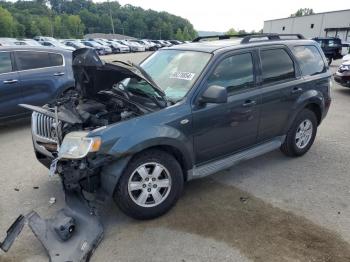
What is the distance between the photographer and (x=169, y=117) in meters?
3.69

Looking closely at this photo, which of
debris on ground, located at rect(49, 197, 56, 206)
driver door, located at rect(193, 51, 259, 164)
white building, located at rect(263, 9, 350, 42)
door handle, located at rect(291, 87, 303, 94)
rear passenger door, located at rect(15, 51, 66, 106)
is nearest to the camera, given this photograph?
driver door, located at rect(193, 51, 259, 164)

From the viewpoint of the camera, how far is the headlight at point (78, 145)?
325 cm

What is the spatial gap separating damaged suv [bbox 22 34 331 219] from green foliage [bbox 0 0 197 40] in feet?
268

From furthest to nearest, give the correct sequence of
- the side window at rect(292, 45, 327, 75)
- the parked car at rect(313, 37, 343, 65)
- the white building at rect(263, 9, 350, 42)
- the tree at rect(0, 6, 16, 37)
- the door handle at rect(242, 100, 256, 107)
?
the tree at rect(0, 6, 16, 37) → the white building at rect(263, 9, 350, 42) → the parked car at rect(313, 37, 343, 65) → the side window at rect(292, 45, 327, 75) → the door handle at rect(242, 100, 256, 107)

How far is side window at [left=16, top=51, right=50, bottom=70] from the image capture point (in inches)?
277

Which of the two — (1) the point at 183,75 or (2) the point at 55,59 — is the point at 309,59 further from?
(2) the point at 55,59

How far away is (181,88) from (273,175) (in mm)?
1883

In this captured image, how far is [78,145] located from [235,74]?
2.12m

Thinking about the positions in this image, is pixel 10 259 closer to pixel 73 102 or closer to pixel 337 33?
pixel 73 102

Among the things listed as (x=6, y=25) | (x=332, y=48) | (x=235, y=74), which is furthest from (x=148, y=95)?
(x=6, y=25)

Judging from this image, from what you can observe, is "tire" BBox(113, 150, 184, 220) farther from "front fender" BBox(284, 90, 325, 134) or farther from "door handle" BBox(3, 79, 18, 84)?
"door handle" BBox(3, 79, 18, 84)

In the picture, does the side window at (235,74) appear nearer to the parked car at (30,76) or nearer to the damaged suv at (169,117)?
the damaged suv at (169,117)

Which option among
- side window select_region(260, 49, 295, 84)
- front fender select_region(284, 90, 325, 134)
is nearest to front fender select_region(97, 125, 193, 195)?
side window select_region(260, 49, 295, 84)

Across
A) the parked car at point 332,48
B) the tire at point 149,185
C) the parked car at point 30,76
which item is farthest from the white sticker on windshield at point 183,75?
the parked car at point 332,48
